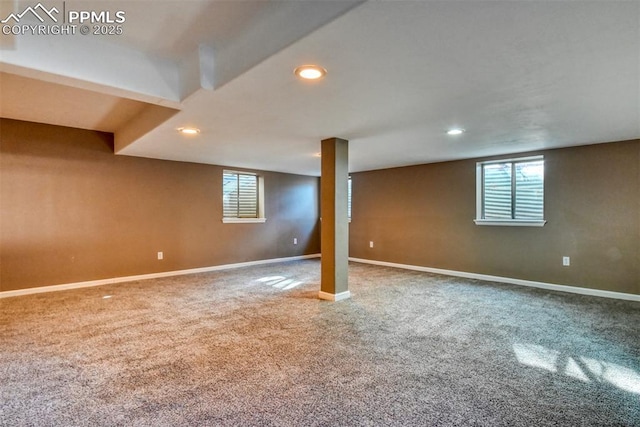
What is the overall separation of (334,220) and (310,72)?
2.08 metres

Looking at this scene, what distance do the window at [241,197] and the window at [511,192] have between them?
13.5 ft

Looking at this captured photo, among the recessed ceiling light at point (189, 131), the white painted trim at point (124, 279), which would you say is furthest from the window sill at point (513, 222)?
the recessed ceiling light at point (189, 131)

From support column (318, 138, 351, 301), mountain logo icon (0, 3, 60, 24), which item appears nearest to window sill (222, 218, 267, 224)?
support column (318, 138, 351, 301)

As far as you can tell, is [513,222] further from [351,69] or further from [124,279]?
Result: [124,279]

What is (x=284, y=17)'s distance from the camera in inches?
68.2

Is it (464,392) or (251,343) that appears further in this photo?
A: (251,343)

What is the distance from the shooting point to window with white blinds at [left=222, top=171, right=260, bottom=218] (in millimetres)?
6363

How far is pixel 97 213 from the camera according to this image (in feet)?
15.8

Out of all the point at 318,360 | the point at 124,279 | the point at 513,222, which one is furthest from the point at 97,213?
the point at 513,222

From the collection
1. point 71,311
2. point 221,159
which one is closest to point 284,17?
point 71,311

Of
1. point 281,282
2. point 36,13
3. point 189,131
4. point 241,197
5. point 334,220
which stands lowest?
point 281,282

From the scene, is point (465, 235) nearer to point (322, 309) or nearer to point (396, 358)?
point (322, 309)

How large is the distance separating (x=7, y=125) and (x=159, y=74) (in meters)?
3.14

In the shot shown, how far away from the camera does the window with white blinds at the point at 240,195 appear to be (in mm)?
6363
